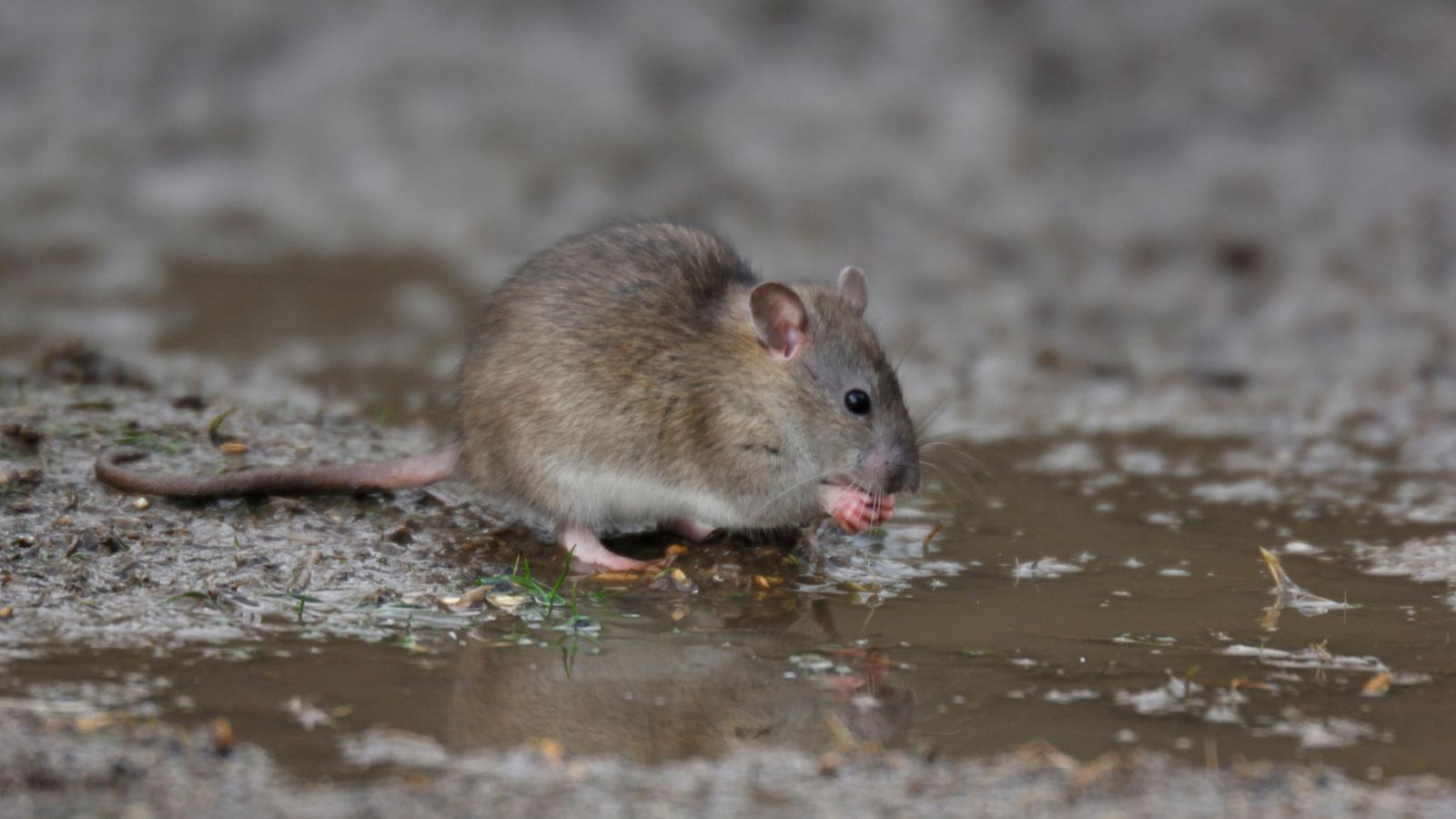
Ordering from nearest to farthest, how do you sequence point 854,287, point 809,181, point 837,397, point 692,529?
point 837,397, point 692,529, point 854,287, point 809,181

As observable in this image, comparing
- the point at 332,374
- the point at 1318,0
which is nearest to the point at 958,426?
the point at 332,374

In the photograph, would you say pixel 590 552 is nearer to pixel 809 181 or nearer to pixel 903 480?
pixel 903 480

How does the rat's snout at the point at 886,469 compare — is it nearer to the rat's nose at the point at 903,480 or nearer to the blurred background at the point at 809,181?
the rat's nose at the point at 903,480

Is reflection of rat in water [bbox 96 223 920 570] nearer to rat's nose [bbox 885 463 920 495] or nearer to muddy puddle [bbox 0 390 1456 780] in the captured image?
rat's nose [bbox 885 463 920 495]

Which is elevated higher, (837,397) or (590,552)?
(837,397)

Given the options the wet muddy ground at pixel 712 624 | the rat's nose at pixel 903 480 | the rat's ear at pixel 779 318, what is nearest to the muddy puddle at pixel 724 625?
the wet muddy ground at pixel 712 624

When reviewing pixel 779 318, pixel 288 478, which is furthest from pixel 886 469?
pixel 288 478
